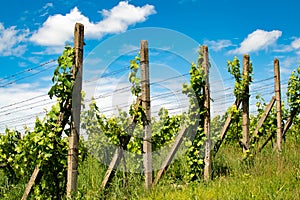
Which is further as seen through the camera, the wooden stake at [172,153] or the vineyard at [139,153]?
the wooden stake at [172,153]

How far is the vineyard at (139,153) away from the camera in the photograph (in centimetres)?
625

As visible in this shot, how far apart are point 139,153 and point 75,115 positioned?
1662 mm

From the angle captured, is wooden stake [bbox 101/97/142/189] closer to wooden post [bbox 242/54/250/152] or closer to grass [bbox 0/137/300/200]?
grass [bbox 0/137/300/200]

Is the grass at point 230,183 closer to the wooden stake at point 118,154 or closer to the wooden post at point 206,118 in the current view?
the wooden stake at point 118,154

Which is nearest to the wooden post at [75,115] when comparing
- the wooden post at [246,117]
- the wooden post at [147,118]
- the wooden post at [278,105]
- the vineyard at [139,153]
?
the vineyard at [139,153]

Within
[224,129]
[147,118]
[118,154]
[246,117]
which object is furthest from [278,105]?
[118,154]

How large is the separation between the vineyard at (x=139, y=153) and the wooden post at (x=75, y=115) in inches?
0.6

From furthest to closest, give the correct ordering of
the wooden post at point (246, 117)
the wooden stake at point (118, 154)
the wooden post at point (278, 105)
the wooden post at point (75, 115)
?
the wooden post at point (278, 105) < the wooden post at point (246, 117) < the wooden stake at point (118, 154) < the wooden post at point (75, 115)

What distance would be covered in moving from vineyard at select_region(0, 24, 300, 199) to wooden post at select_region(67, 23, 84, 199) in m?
0.02

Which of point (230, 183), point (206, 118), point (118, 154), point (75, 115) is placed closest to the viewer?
point (75, 115)

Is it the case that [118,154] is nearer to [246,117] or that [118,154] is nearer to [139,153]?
[139,153]

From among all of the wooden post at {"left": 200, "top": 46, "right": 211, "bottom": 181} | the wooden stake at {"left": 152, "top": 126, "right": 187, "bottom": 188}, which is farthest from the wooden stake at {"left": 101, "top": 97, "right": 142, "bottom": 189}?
the wooden post at {"left": 200, "top": 46, "right": 211, "bottom": 181}

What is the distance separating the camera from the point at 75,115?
6305 millimetres

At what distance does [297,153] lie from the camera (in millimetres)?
9516
